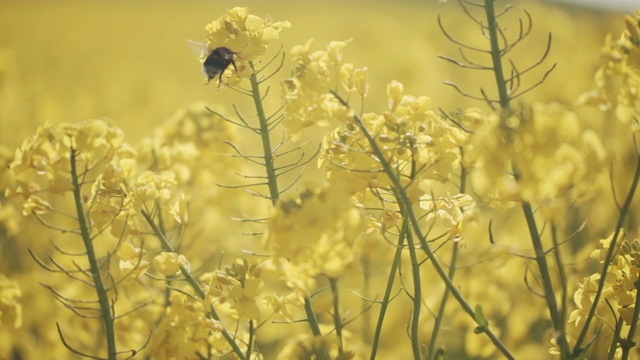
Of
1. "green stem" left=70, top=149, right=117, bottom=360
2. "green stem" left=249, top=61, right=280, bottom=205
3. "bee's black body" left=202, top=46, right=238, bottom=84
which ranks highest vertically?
"bee's black body" left=202, top=46, right=238, bottom=84

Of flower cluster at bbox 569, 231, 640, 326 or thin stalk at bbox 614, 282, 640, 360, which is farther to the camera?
flower cluster at bbox 569, 231, 640, 326

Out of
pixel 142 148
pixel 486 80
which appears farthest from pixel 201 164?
pixel 486 80

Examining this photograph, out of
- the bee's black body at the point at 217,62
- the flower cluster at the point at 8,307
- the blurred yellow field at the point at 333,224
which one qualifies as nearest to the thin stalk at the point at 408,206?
the blurred yellow field at the point at 333,224

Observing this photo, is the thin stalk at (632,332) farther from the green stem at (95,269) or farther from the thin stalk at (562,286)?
the green stem at (95,269)

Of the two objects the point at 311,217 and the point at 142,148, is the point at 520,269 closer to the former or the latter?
the point at 142,148

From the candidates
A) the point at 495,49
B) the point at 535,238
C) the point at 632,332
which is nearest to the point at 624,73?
the point at 495,49

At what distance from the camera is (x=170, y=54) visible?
12.0 meters

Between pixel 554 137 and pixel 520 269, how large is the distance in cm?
205

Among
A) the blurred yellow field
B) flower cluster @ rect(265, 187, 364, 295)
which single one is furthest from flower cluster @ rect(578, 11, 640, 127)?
flower cluster @ rect(265, 187, 364, 295)

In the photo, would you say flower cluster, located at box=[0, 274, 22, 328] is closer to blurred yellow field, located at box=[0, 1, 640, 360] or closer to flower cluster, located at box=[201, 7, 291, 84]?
blurred yellow field, located at box=[0, 1, 640, 360]

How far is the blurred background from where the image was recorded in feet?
22.6

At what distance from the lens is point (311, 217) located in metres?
1.23

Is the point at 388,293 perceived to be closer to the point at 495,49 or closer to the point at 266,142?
the point at 266,142

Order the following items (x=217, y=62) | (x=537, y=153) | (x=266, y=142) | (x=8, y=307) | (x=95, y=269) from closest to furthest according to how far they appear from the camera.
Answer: (x=537, y=153) < (x=95, y=269) < (x=266, y=142) < (x=217, y=62) < (x=8, y=307)
